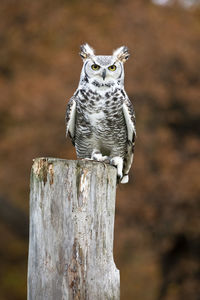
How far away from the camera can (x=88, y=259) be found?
7.46 feet

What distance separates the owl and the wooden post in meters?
1.27

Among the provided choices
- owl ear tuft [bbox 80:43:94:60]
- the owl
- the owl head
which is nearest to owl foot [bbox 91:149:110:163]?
the owl

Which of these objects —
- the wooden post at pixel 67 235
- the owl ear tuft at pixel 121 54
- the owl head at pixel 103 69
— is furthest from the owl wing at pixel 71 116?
the wooden post at pixel 67 235

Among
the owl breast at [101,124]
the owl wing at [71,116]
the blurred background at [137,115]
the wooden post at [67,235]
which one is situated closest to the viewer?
the wooden post at [67,235]

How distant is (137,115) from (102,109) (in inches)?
148

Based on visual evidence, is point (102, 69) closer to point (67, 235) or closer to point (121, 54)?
point (121, 54)

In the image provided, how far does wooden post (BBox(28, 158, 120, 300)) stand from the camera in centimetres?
224

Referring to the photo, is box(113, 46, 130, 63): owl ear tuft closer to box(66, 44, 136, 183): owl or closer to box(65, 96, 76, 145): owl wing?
box(66, 44, 136, 183): owl

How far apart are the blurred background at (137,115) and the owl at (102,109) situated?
319 cm

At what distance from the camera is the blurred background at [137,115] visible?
7.12 meters

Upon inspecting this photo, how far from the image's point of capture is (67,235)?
7.37 ft

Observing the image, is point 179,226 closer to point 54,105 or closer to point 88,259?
point 54,105

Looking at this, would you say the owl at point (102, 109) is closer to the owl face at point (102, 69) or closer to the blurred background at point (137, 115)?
the owl face at point (102, 69)

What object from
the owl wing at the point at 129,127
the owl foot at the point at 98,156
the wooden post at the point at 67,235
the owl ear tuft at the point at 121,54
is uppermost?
the owl ear tuft at the point at 121,54
